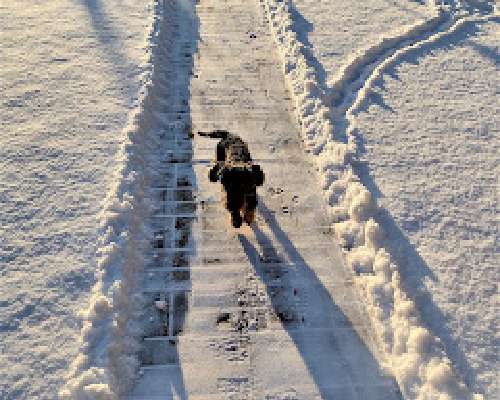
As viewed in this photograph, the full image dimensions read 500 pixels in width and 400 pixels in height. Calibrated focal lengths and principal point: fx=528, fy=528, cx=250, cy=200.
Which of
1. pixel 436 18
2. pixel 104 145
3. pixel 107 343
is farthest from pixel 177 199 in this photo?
pixel 436 18

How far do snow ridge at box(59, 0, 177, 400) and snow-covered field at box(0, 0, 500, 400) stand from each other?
0.07 ft

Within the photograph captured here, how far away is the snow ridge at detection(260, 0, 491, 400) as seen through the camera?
509 cm

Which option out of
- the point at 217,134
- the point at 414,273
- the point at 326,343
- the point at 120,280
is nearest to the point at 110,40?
the point at 217,134

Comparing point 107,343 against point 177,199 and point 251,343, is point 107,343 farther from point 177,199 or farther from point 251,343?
point 177,199

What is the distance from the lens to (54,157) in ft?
25.4

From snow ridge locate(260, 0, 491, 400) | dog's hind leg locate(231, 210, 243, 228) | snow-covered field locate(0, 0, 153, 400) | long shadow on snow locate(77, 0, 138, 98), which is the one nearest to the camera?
snow ridge locate(260, 0, 491, 400)

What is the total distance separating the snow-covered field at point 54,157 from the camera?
5.36 metres

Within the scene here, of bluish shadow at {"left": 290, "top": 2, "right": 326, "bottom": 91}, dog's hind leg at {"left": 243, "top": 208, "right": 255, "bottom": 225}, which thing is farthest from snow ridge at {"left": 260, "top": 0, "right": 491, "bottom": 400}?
dog's hind leg at {"left": 243, "top": 208, "right": 255, "bottom": 225}

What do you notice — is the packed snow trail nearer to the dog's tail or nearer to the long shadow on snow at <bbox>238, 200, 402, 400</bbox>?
the long shadow on snow at <bbox>238, 200, 402, 400</bbox>

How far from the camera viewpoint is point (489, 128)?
855 cm

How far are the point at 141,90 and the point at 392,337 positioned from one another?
5983 mm

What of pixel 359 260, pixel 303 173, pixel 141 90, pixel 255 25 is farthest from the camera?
pixel 255 25

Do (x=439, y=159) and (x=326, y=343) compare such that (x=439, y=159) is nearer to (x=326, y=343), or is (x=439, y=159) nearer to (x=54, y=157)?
(x=326, y=343)

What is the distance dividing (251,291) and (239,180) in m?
1.28
